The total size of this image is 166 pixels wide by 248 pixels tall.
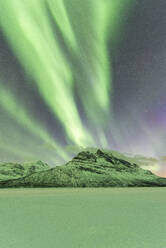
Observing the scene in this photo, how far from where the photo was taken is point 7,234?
1585 inches

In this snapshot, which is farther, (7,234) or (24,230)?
(24,230)

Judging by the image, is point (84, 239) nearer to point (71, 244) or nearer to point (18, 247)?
point (71, 244)

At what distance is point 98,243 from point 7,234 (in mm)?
19312

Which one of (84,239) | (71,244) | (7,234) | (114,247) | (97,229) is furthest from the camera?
(97,229)

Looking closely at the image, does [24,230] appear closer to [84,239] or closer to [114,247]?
[84,239]

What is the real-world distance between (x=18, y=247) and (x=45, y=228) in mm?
15631

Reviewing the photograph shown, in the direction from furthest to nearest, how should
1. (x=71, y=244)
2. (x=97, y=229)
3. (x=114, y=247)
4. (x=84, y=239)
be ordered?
(x=97, y=229)
(x=84, y=239)
(x=71, y=244)
(x=114, y=247)

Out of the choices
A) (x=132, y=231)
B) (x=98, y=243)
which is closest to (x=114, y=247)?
(x=98, y=243)

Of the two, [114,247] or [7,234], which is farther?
[7,234]

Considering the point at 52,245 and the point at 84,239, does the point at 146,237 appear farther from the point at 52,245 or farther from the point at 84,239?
the point at 52,245

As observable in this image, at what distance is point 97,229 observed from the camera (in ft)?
141

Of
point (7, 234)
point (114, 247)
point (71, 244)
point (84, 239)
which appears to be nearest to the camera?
point (114, 247)

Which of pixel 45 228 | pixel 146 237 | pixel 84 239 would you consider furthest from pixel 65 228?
pixel 146 237

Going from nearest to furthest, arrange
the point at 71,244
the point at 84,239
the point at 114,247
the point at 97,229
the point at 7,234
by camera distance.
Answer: the point at 114,247 < the point at 71,244 < the point at 84,239 < the point at 7,234 < the point at 97,229
